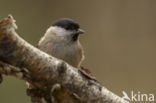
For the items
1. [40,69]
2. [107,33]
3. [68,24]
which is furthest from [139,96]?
[40,69]

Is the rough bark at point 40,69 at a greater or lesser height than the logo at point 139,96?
greater

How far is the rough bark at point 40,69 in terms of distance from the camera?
4.59 feet

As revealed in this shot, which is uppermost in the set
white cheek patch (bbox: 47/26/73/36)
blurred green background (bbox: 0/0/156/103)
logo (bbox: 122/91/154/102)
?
white cheek patch (bbox: 47/26/73/36)

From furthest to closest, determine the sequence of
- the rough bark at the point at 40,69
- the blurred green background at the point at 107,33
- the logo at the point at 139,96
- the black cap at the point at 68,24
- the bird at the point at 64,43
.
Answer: the blurred green background at the point at 107,33 < the logo at the point at 139,96 < the black cap at the point at 68,24 < the bird at the point at 64,43 < the rough bark at the point at 40,69

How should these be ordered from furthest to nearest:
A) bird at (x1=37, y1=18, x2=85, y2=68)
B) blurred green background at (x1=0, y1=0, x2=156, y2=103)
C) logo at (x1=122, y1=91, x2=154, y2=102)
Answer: blurred green background at (x1=0, y1=0, x2=156, y2=103) < logo at (x1=122, y1=91, x2=154, y2=102) < bird at (x1=37, y1=18, x2=85, y2=68)

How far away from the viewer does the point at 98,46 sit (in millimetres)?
3426

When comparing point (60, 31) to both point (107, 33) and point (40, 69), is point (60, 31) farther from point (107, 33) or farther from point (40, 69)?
point (107, 33)

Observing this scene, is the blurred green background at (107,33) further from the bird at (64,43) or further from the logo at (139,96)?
the bird at (64,43)

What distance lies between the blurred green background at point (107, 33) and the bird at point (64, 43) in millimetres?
1146

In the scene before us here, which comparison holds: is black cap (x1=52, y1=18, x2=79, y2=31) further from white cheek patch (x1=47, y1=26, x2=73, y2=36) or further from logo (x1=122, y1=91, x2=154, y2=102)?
logo (x1=122, y1=91, x2=154, y2=102)

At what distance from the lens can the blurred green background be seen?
11.0 feet

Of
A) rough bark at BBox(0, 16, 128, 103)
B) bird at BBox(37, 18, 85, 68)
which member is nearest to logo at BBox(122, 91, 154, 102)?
bird at BBox(37, 18, 85, 68)

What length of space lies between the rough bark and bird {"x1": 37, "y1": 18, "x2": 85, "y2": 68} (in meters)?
0.58

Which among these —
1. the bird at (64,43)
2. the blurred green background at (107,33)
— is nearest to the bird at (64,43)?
the bird at (64,43)
